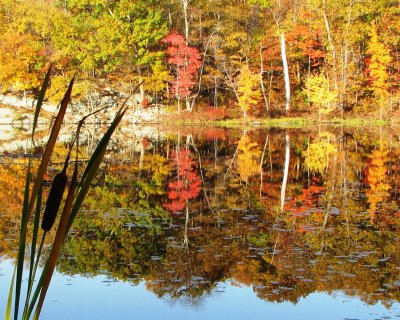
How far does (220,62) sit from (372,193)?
34.2 metres

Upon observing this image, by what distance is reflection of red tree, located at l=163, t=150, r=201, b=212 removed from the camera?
1417 centimetres

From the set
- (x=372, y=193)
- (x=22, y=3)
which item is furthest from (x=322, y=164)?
(x=22, y=3)

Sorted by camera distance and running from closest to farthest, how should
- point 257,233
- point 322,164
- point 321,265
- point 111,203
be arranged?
point 321,265
point 257,233
point 111,203
point 322,164

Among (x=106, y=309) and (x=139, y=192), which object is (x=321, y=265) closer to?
(x=106, y=309)

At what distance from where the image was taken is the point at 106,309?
25.0 feet

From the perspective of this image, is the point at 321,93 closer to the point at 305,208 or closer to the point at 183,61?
the point at 183,61


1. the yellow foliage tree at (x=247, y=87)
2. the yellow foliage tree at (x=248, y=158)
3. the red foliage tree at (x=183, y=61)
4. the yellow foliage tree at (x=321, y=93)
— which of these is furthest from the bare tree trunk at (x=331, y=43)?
the yellow foliage tree at (x=248, y=158)

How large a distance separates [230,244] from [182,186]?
6.47 meters

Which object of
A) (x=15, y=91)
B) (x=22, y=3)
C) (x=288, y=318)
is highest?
(x=22, y=3)

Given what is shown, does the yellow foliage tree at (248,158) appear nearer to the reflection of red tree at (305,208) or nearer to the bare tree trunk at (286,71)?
the reflection of red tree at (305,208)

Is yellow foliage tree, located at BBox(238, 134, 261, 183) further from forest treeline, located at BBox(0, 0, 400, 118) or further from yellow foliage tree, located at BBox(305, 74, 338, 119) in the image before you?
forest treeline, located at BBox(0, 0, 400, 118)

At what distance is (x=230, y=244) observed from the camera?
33.5ft

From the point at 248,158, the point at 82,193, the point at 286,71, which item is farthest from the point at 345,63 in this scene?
the point at 82,193

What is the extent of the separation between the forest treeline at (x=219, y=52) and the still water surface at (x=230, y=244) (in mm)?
25789
